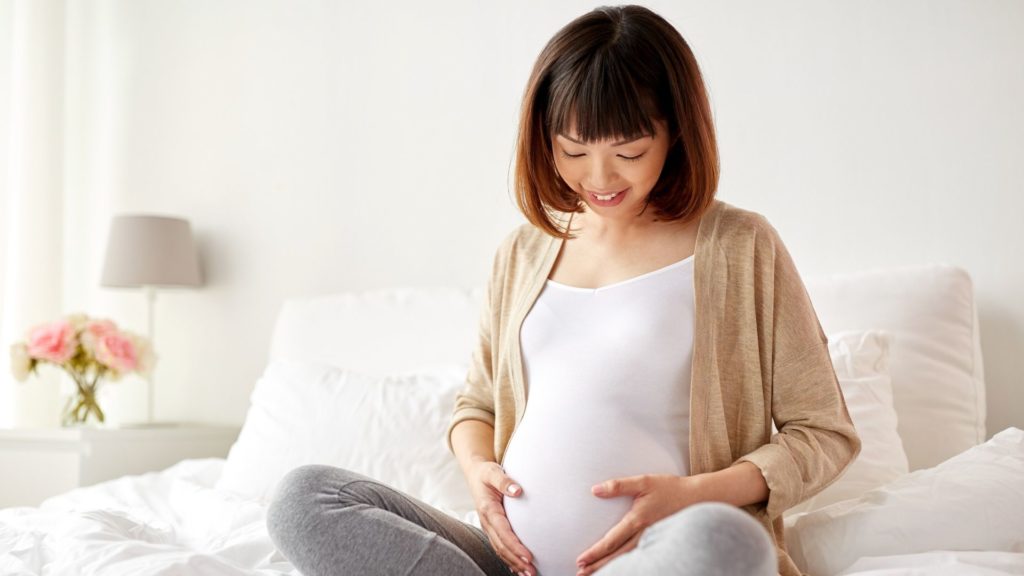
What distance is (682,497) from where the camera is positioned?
3.52 ft

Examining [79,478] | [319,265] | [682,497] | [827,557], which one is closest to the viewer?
[682,497]

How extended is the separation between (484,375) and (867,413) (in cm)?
65

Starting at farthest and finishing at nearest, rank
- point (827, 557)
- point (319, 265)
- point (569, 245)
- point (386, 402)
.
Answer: point (319, 265) < point (386, 402) < point (569, 245) < point (827, 557)

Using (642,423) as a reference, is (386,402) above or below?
below

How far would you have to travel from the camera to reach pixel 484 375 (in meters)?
1.46

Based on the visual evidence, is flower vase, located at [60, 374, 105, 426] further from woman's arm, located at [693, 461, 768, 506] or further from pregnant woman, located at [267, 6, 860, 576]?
woman's arm, located at [693, 461, 768, 506]

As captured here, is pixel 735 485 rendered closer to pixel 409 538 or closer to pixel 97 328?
pixel 409 538

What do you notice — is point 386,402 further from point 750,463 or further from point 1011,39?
point 1011,39

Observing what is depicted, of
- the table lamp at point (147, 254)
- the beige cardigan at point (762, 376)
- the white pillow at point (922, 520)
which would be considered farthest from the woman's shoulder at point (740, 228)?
the table lamp at point (147, 254)

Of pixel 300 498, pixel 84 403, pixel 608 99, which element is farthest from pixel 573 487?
pixel 84 403

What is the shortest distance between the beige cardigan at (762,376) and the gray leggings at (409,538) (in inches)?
9.3

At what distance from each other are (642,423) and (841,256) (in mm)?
1037

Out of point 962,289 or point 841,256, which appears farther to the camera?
point 841,256

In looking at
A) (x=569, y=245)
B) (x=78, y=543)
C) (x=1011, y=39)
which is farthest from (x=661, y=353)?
(x=1011, y=39)
